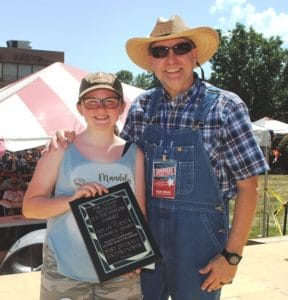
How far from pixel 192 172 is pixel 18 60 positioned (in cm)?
4409

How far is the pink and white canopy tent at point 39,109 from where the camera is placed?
6.30 metres

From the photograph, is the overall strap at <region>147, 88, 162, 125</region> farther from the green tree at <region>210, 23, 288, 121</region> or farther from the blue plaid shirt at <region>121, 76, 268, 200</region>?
the green tree at <region>210, 23, 288, 121</region>

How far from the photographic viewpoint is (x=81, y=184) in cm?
209

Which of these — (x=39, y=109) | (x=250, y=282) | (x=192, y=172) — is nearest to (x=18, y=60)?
(x=39, y=109)

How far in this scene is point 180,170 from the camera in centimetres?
219

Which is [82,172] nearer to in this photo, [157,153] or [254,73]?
→ [157,153]

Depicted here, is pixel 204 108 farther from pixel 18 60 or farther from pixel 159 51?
pixel 18 60

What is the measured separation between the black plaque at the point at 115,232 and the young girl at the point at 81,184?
0.19ft

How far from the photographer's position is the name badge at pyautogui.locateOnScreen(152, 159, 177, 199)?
2211 mm

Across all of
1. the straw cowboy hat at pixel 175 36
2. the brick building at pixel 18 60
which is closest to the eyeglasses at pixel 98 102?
the straw cowboy hat at pixel 175 36

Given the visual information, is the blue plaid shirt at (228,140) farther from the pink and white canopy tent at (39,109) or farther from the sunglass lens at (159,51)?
the pink and white canopy tent at (39,109)

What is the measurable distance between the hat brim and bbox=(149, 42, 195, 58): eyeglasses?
0.04 m

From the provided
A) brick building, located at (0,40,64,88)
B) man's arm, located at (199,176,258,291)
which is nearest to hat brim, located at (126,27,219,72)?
man's arm, located at (199,176,258,291)

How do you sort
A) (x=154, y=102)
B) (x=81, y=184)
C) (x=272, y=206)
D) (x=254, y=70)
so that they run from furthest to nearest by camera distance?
(x=254, y=70) < (x=272, y=206) < (x=154, y=102) < (x=81, y=184)
